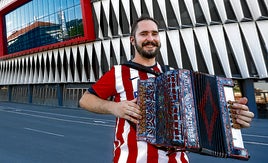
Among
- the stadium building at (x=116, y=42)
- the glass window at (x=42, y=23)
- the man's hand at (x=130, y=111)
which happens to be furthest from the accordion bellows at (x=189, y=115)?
the glass window at (x=42, y=23)

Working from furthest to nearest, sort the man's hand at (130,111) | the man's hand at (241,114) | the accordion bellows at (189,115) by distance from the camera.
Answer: the man's hand at (241,114)
the man's hand at (130,111)
the accordion bellows at (189,115)

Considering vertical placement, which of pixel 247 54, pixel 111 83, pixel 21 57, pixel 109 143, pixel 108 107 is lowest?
pixel 109 143

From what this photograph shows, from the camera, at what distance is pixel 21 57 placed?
3934 cm

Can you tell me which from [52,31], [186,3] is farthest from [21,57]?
[186,3]

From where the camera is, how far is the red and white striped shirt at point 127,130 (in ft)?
8.07

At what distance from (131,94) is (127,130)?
1.28ft

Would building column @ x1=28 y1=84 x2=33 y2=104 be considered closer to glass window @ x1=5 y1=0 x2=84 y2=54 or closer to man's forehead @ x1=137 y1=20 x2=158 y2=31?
glass window @ x1=5 y1=0 x2=84 y2=54

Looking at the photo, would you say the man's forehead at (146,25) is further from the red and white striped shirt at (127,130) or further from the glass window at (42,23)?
the glass window at (42,23)

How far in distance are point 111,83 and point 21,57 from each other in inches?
1632

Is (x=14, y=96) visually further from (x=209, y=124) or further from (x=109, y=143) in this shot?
(x=209, y=124)

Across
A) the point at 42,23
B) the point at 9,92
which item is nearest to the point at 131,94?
the point at 42,23

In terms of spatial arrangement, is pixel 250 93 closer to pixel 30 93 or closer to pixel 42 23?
pixel 42 23

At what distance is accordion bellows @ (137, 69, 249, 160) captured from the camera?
203 centimetres

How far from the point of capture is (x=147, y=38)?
2541 millimetres
